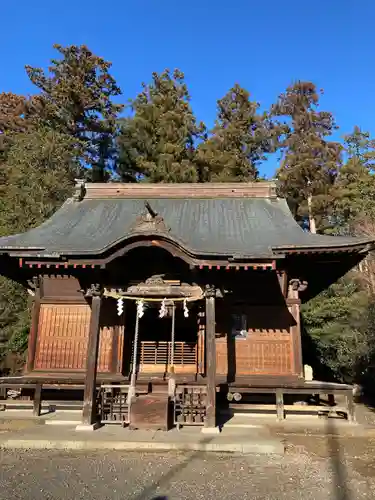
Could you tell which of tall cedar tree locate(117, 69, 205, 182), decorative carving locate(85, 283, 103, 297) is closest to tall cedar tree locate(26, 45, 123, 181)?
tall cedar tree locate(117, 69, 205, 182)

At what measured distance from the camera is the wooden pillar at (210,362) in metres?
8.16

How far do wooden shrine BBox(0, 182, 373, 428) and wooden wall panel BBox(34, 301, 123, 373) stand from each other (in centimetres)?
3

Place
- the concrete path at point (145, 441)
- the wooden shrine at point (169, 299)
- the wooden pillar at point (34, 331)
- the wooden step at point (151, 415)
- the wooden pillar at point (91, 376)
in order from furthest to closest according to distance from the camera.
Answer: the wooden pillar at point (34, 331) → the wooden shrine at point (169, 299) → the wooden pillar at point (91, 376) → the wooden step at point (151, 415) → the concrete path at point (145, 441)

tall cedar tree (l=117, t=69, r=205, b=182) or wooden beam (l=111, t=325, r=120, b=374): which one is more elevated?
tall cedar tree (l=117, t=69, r=205, b=182)

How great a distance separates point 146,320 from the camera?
42.1 ft

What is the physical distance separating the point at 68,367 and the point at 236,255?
5993 mm

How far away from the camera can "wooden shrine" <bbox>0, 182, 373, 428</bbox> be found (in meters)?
8.77

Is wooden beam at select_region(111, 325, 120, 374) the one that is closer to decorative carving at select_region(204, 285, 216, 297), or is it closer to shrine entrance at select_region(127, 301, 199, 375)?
shrine entrance at select_region(127, 301, 199, 375)

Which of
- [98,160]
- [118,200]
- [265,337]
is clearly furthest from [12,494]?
[98,160]

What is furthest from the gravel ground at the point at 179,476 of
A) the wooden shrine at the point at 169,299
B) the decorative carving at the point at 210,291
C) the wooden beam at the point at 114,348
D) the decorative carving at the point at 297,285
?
the decorative carving at the point at 297,285

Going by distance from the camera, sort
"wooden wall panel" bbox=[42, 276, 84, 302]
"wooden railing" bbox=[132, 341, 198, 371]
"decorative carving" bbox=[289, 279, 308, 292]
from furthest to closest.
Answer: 1. "wooden railing" bbox=[132, 341, 198, 371]
2. "wooden wall panel" bbox=[42, 276, 84, 302]
3. "decorative carving" bbox=[289, 279, 308, 292]

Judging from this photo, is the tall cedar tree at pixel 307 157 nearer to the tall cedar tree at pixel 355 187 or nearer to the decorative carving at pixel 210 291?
the tall cedar tree at pixel 355 187

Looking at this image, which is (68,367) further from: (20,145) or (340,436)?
(20,145)

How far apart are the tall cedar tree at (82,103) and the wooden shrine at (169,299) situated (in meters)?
19.0
